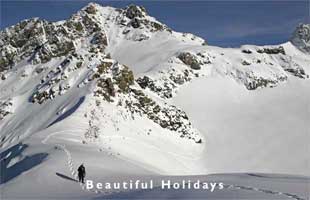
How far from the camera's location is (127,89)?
2406 inches

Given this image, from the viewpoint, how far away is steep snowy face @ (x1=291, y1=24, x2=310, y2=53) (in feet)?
326

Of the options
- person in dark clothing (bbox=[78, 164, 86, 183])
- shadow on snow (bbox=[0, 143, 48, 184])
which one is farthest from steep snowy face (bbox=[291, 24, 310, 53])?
person in dark clothing (bbox=[78, 164, 86, 183])

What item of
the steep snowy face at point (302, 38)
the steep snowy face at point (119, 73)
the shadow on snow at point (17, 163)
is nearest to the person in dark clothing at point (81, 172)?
the shadow on snow at point (17, 163)

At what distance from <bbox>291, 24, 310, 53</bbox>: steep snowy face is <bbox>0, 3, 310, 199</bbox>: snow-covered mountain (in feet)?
0.67

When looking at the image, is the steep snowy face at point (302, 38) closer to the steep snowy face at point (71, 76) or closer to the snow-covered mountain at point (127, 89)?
the snow-covered mountain at point (127, 89)

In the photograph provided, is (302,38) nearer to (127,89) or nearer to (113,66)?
(113,66)

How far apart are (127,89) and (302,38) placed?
52.6 meters

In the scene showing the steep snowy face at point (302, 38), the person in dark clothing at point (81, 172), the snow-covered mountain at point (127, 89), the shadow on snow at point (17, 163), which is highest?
the steep snowy face at point (302, 38)

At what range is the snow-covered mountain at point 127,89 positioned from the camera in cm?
4616

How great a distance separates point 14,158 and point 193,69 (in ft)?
158

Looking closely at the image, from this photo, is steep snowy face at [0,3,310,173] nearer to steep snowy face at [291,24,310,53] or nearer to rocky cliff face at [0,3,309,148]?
rocky cliff face at [0,3,309,148]

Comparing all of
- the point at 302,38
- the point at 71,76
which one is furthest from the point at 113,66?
the point at 302,38

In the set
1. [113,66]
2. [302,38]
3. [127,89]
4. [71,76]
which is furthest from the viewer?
[302,38]

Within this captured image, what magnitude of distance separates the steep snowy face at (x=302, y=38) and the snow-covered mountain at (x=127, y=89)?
20 cm
